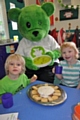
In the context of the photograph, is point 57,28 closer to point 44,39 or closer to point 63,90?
point 44,39

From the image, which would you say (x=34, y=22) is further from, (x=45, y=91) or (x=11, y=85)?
(x=45, y=91)

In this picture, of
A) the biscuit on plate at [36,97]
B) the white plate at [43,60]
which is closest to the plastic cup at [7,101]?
the biscuit on plate at [36,97]

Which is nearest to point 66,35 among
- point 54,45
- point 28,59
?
point 54,45

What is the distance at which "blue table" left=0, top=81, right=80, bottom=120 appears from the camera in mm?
699

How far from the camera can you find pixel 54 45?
1.59 m

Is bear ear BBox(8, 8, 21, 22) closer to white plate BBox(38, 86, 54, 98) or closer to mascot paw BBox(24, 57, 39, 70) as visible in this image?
mascot paw BBox(24, 57, 39, 70)

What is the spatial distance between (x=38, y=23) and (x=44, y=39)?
21cm

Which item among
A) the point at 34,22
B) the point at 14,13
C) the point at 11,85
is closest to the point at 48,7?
the point at 34,22

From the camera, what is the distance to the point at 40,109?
754mm

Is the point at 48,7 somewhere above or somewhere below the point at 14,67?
above

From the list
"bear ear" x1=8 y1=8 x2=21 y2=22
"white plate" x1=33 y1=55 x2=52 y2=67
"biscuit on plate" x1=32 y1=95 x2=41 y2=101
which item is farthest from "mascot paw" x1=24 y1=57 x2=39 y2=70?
"biscuit on plate" x1=32 y1=95 x2=41 y2=101

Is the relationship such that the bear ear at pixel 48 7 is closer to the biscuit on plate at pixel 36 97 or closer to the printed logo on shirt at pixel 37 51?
the printed logo on shirt at pixel 37 51

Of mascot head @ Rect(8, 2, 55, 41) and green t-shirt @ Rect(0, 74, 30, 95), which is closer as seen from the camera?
green t-shirt @ Rect(0, 74, 30, 95)

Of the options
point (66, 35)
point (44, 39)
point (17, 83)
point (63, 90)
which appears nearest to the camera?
point (63, 90)
